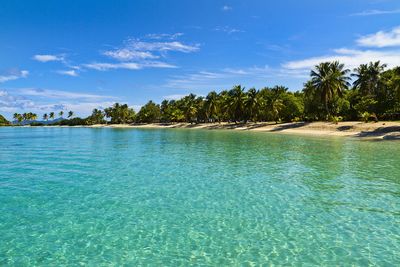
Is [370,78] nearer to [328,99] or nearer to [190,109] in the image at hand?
[328,99]

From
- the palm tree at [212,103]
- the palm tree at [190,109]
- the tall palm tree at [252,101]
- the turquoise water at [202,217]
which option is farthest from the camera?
the palm tree at [190,109]

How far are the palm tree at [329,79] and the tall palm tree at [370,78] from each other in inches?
588

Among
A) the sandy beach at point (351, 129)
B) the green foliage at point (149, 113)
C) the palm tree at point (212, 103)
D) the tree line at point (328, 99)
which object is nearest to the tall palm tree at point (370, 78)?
the tree line at point (328, 99)

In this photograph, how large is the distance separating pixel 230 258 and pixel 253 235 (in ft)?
6.67

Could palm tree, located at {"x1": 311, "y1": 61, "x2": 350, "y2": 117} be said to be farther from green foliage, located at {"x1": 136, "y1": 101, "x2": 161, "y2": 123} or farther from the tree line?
green foliage, located at {"x1": 136, "y1": 101, "x2": 161, "y2": 123}

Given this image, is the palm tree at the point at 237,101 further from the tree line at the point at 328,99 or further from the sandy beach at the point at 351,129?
the sandy beach at the point at 351,129

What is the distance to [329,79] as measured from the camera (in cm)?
7469

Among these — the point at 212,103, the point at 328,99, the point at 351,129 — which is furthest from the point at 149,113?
the point at 351,129

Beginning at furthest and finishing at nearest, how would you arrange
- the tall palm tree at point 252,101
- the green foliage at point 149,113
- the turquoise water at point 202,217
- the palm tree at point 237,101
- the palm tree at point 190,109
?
the green foliage at point 149,113 < the palm tree at point 190,109 < the palm tree at point 237,101 < the tall palm tree at point 252,101 < the turquoise water at point 202,217

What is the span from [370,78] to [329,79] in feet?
79.1

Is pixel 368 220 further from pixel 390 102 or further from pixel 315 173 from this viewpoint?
pixel 390 102

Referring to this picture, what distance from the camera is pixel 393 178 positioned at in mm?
19734

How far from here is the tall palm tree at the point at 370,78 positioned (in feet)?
286

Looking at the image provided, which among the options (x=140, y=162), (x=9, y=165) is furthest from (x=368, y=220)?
(x=9, y=165)
